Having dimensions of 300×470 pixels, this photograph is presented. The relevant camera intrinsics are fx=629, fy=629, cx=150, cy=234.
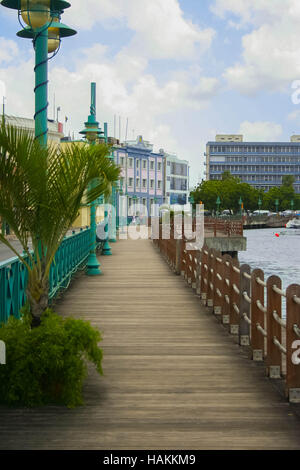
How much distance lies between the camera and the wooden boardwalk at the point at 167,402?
4.76 m

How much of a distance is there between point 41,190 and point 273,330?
2.78m

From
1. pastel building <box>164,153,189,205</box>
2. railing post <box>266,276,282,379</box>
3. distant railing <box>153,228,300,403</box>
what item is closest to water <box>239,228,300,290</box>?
distant railing <box>153,228,300,403</box>

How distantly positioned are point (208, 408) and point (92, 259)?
1311cm

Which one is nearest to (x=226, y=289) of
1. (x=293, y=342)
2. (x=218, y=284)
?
(x=218, y=284)

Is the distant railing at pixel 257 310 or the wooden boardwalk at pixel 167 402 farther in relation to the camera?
the distant railing at pixel 257 310

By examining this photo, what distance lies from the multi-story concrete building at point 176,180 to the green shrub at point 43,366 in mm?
97554

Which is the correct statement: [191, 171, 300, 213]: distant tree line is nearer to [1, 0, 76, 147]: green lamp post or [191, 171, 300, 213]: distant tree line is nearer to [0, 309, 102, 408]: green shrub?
A: [1, 0, 76, 147]: green lamp post

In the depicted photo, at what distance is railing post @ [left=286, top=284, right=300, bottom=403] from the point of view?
564 centimetres

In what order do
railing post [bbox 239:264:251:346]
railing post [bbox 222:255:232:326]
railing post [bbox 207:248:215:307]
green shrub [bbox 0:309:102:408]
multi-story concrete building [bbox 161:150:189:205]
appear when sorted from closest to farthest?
green shrub [bbox 0:309:102:408]
railing post [bbox 239:264:251:346]
railing post [bbox 222:255:232:326]
railing post [bbox 207:248:215:307]
multi-story concrete building [bbox 161:150:189:205]

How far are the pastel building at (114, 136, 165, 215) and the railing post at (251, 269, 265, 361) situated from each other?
79.4 meters

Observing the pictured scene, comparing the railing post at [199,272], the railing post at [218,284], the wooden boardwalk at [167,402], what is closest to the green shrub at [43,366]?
the wooden boardwalk at [167,402]

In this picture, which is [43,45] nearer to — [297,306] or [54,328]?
[54,328]

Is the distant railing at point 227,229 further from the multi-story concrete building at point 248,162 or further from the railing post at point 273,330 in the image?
the multi-story concrete building at point 248,162

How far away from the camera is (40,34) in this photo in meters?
7.44
